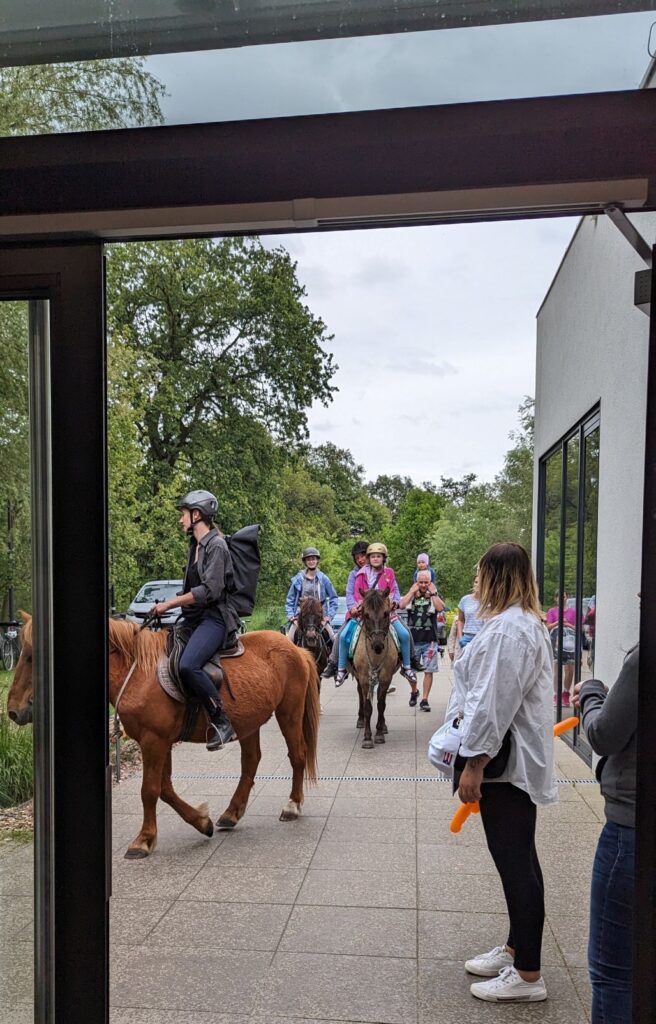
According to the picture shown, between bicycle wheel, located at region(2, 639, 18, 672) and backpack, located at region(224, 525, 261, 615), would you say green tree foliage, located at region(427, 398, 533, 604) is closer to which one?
backpack, located at region(224, 525, 261, 615)

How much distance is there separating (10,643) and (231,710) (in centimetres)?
352

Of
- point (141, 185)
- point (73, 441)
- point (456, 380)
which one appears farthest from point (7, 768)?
point (456, 380)

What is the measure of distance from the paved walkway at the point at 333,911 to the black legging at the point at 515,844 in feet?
1.45

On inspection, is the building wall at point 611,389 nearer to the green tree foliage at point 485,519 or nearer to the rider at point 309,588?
the rider at point 309,588

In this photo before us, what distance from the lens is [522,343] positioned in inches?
1516

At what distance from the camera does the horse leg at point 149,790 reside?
16.0 feet

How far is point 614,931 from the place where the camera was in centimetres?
224

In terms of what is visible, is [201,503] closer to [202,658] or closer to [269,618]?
[202,658]

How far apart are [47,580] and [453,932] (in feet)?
9.32

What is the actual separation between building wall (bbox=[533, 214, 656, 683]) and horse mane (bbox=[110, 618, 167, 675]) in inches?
117

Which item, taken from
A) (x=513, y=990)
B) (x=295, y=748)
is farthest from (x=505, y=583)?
(x=295, y=748)

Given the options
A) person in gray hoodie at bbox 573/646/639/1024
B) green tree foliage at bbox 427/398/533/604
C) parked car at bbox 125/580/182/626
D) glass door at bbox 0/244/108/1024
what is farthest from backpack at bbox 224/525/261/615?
green tree foliage at bbox 427/398/533/604

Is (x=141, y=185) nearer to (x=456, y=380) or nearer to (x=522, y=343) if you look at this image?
(x=522, y=343)

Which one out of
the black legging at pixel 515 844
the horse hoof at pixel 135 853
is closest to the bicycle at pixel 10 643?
the black legging at pixel 515 844
